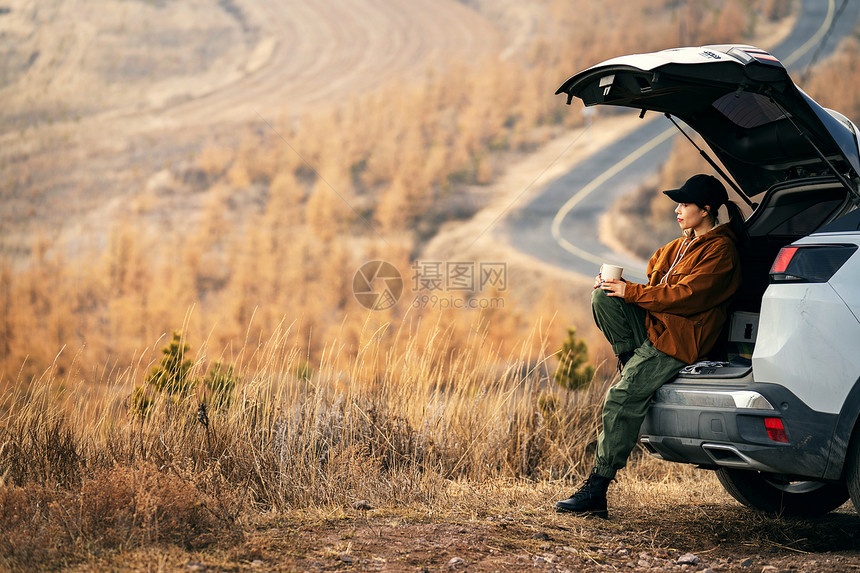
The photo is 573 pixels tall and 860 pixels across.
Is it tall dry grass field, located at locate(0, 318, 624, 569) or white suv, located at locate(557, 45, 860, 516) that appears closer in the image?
white suv, located at locate(557, 45, 860, 516)

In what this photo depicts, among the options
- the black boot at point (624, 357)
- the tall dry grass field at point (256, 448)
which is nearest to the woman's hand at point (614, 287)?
the black boot at point (624, 357)

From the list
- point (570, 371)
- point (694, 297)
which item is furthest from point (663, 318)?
point (570, 371)

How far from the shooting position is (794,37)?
6162 centimetres

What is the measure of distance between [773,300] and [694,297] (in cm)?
54

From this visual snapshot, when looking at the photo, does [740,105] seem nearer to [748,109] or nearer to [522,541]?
[748,109]

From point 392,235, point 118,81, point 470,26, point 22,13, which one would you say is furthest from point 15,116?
point 470,26

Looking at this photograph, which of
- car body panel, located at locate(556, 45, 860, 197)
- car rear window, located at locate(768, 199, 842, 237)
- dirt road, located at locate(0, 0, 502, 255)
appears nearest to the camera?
car body panel, located at locate(556, 45, 860, 197)

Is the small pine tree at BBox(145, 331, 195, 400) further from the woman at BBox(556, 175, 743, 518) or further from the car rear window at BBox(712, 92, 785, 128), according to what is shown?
the car rear window at BBox(712, 92, 785, 128)

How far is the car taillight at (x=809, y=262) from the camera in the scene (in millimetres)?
3590

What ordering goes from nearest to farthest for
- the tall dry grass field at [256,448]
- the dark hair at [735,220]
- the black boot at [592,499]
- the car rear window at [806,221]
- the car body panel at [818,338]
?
the car body panel at [818,338], the tall dry grass field at [256,448], the black boot at [592,499], the dark hair at [735,220], the car rear window at [806,221]

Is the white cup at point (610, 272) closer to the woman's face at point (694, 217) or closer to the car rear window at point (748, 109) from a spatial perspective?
the woman's face at point (694, 217)

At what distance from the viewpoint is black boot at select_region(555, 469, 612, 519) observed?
14.5 feet

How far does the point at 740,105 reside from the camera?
188 inches

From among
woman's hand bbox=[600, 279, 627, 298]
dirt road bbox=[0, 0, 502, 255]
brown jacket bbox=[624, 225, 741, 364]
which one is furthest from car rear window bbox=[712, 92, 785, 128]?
dirt road bbox=[0, 0, 502, 255]
